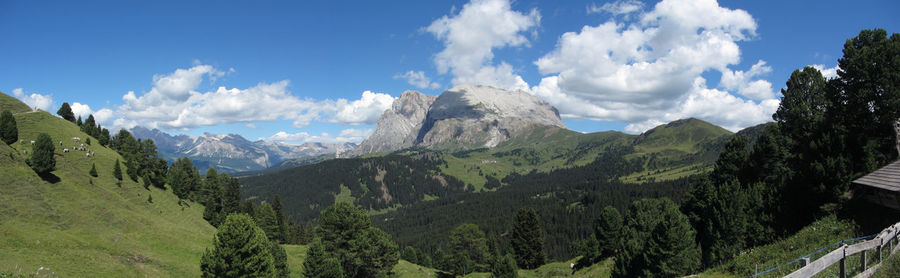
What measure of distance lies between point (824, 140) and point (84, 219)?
82.2 meters

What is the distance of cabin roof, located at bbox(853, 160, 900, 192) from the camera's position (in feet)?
73.6

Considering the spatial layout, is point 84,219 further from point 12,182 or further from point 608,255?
point 608,255

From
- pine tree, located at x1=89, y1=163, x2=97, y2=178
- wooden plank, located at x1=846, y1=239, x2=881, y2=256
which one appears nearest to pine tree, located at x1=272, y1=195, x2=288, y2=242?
pine tree, located at x1=89, y1=163, x2=97, y2=178

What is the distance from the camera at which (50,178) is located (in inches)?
2047

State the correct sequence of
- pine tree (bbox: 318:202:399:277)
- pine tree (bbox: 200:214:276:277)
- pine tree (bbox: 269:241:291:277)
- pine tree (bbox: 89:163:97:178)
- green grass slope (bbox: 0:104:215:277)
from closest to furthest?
green grass slope (bbox: 0:104:215:277) < pine tree (bbox: 200:214:276:277) < pine tree (bbox: 269:241:291:277) < pine tree (bbox: 318:202:399:277) < pine tree (bbox: 89:163:97:178)

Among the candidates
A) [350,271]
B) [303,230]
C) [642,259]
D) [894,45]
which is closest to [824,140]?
[894,45]

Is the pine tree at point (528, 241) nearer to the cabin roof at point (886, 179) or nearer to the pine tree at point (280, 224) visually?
the pine tree at point (280, 224)

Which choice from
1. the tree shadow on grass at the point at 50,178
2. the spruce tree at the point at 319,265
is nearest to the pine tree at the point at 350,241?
the spruce tree at the point at 319,265

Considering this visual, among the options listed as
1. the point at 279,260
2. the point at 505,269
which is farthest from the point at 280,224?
the point at 505,269

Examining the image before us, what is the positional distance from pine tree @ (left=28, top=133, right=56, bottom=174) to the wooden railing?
78324mm

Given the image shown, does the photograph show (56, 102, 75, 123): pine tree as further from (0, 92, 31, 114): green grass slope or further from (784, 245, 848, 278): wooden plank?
(784, 245, 848, 278): wooden plank

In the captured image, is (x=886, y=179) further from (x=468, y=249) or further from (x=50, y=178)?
(x=50, y=178)

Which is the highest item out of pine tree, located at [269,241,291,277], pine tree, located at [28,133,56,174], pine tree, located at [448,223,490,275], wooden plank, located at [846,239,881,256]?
pine tree, located at [28,133,56,174]

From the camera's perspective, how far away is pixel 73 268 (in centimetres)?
3528
